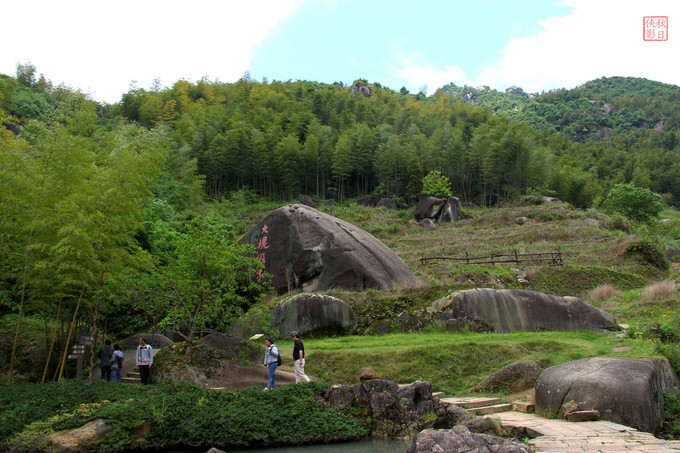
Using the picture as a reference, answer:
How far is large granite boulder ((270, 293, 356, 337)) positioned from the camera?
14234mm

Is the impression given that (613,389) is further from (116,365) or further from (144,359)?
(116,365)

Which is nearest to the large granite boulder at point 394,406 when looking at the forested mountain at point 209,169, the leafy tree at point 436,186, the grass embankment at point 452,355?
the grass embankment at point 452,355

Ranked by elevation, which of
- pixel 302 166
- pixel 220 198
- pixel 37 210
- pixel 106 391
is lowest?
pixel 106 391

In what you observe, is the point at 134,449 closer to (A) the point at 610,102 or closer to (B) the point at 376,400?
(B) the point at 376,400

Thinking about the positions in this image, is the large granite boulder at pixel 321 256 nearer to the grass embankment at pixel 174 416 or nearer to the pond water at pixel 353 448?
the grass embankment at pixel 174 416

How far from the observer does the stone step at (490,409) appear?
8.27 metres

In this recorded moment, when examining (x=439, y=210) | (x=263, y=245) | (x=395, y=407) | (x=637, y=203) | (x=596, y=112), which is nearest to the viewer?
(x=395, y=407)

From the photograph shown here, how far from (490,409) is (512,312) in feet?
19.7

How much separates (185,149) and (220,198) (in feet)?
21.4

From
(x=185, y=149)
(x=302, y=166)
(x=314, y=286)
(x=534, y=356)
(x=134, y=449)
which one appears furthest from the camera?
(x=302, y=166)

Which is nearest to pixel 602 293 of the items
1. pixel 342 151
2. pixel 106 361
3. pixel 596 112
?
pixel 106 361

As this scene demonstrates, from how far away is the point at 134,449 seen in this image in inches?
299

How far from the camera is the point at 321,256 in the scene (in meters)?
17.4

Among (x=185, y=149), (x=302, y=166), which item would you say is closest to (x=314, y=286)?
(x=185, y=149)
